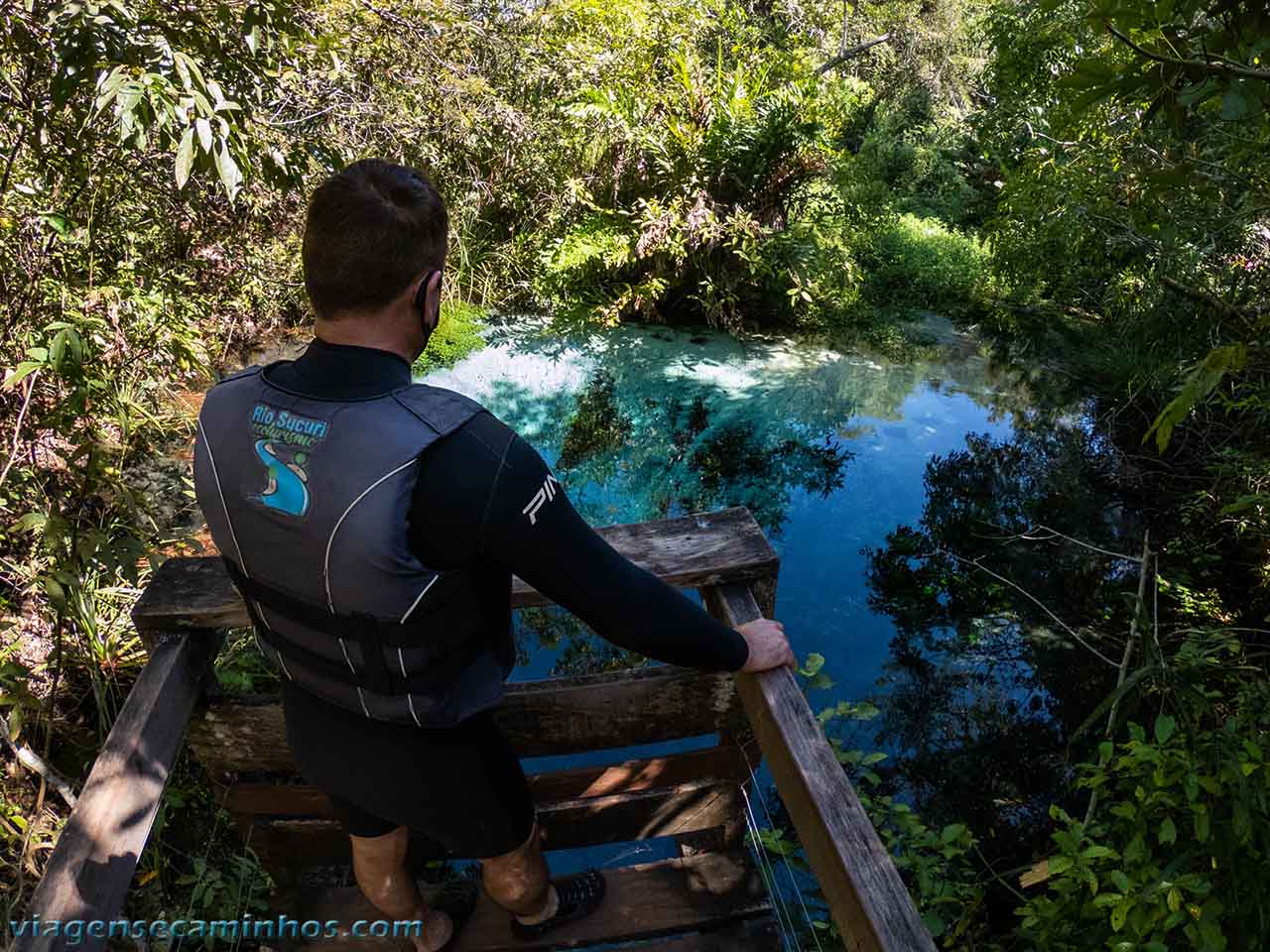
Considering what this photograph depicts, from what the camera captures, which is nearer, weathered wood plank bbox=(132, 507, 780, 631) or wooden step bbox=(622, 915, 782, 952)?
weathered wood plank bbox=(132, 507, 780, 631)

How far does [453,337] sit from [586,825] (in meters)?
5.99

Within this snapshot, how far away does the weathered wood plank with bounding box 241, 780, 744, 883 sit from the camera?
1771 mm

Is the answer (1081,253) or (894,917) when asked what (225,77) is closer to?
(894,917)

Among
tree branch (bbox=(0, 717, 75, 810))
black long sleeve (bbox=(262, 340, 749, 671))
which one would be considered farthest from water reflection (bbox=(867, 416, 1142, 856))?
tree branch (bbox=(0, 717, 75, 810))

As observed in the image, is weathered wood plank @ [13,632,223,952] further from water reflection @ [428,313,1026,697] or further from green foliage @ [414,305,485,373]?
green foliage @ [414,305,485,373]

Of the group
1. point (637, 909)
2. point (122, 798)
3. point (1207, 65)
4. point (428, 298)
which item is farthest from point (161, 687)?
point (1207, 65)

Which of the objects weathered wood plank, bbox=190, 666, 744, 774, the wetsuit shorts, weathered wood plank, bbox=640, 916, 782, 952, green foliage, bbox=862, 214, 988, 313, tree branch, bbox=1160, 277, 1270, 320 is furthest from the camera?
green foliage, bbox=862, 214, 988, 313

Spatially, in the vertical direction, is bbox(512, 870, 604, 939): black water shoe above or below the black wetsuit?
below

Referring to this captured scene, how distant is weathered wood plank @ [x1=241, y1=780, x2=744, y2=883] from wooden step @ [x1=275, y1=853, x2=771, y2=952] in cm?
8

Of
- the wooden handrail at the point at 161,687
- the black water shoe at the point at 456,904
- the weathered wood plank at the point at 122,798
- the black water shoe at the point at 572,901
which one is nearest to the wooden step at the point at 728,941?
the black water shoe at the point at 572,901

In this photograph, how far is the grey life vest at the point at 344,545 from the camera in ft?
3.35

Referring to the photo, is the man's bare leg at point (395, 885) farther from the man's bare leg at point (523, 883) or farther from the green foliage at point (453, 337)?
the green foliage at point (453, 337)

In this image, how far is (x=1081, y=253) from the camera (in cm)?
635

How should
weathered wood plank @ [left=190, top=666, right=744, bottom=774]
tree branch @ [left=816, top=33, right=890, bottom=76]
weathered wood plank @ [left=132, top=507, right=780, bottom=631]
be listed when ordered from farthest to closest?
tree branch @ [left=816, top=33, right=890, bottom=76] → weathered wood plank @ [left=190, top=666, right=744, bottom=774] → weathered wood plank @ [left=132, top=507, right=780, bottom=631]
